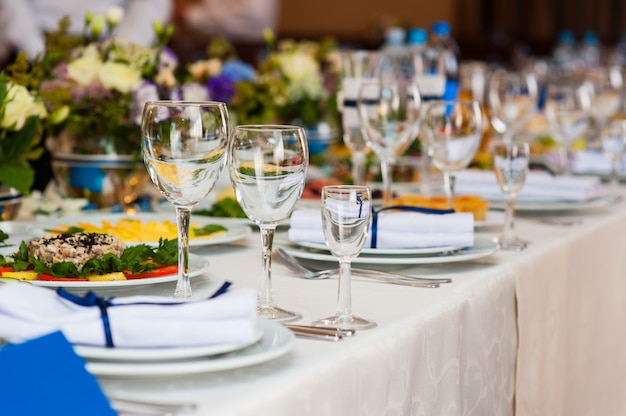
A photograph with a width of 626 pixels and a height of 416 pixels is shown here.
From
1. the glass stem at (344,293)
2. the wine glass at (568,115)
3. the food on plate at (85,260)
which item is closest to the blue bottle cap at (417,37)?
the wine glass at (568,115)

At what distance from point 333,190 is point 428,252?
35 centimetres

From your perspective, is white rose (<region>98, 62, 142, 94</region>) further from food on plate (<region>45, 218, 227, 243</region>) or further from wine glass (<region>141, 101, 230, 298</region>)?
wine glass (<region>141, 101, 230, 298</region>)

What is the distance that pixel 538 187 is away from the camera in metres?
1.87

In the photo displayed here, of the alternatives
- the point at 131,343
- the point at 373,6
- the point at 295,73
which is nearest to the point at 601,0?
the point at 373,6

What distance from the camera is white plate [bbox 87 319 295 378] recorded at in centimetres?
76

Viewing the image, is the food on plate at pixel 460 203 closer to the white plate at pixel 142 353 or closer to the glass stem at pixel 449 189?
the glass stem at pixel 449 189

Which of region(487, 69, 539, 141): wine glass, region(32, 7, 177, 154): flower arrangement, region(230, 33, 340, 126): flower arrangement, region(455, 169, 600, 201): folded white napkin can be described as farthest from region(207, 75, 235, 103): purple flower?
region(487, 69, 539, 141): wine glass

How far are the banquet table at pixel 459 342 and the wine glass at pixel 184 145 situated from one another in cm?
17

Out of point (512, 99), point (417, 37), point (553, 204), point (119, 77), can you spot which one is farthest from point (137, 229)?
point (417, 37)

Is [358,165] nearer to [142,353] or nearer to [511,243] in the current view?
[511,243]

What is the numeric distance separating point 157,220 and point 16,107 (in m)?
0.26

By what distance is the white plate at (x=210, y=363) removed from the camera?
763mm

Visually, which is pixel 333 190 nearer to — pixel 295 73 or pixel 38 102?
pixel 38 102

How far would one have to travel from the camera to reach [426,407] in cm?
107
